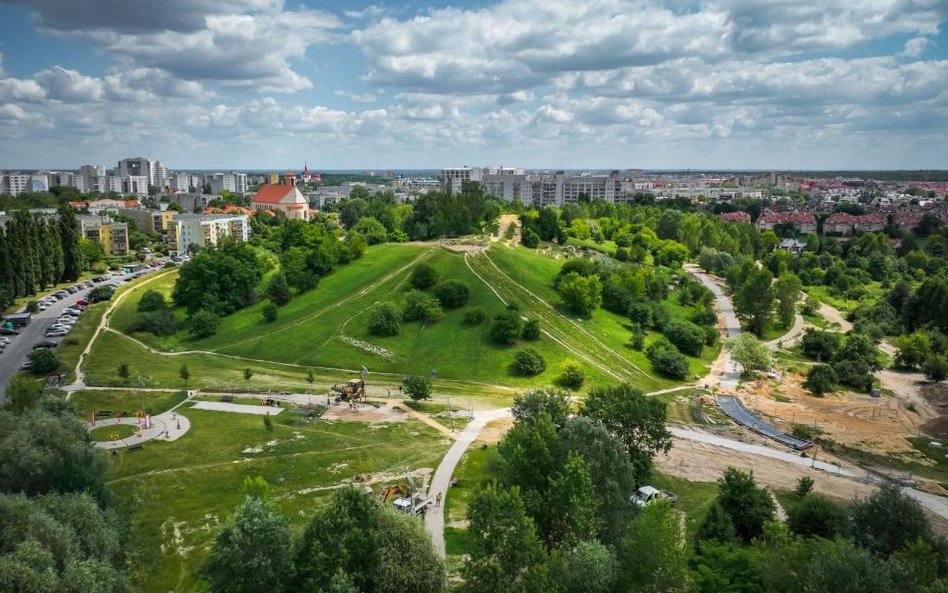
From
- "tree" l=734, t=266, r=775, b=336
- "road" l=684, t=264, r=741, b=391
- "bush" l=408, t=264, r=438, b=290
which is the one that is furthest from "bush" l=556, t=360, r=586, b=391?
"tree" l=734, t=266, r=775, b=336

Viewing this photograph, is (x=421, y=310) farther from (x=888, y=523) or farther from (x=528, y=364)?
(x=888, y=523)

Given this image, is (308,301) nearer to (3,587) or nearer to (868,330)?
(3,587)

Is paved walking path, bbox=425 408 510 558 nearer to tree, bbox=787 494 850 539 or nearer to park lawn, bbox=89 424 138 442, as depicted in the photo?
tree, bbox=787 494 850 539

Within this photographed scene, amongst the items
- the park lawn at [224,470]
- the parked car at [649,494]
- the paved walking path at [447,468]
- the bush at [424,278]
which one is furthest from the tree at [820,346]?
the park lawn at [224,470]

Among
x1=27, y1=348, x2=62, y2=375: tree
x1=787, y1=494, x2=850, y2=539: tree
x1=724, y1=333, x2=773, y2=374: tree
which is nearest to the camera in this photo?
x1=787, y1=494, x2=850, y2=539: tree

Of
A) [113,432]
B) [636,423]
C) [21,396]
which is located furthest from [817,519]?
[21,396]

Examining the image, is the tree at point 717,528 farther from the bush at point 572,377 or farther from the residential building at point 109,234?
the residential building at point 109,234
